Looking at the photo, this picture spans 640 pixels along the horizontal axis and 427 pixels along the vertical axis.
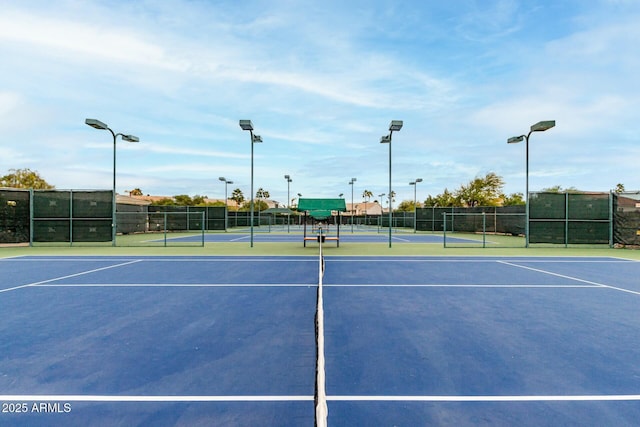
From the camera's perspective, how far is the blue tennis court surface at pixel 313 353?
3332mm

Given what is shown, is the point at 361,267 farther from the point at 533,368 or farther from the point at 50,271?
the point at 50,271

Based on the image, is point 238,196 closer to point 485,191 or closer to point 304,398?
point 485,191

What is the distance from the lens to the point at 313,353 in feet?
15.2

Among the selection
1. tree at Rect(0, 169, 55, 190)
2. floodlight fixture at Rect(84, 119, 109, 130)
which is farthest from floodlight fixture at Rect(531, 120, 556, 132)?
tree at Rect(0, 169, 55, 190)

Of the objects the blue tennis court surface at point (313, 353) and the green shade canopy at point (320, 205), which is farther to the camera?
the green shade canopy at point (320, 205)

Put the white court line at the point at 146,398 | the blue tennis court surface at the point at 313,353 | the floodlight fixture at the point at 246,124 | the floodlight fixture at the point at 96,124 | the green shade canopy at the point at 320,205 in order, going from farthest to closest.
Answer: the green shade canopy at the point at 320,205 → the floodlight fixture at the point at 246,124 → the floodlight fixture at the point at 96,124 → the white court line at the point at 146,398 → the blue tennis court surface at the point at 313,353

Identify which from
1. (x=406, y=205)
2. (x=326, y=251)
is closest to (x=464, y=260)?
(x=326, y=251)

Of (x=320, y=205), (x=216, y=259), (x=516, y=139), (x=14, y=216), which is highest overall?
(x=516, y=139)

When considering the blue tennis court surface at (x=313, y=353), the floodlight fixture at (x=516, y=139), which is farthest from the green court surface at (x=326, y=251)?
the blue tennis court surface at (x=313, y=353)

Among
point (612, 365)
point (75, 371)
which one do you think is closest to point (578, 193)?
point (612, 365)

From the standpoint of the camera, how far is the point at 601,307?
22.9 ft

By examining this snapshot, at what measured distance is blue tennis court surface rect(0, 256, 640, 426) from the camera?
10.9ft

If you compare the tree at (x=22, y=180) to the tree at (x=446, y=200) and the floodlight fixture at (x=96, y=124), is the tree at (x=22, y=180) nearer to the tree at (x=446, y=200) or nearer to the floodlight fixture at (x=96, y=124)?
the floodlight fixture at (x=96, y=124)

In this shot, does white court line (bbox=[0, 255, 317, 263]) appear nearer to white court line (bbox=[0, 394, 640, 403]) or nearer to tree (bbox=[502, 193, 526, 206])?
white court line (bbox=[0, 394, 640, 403])
